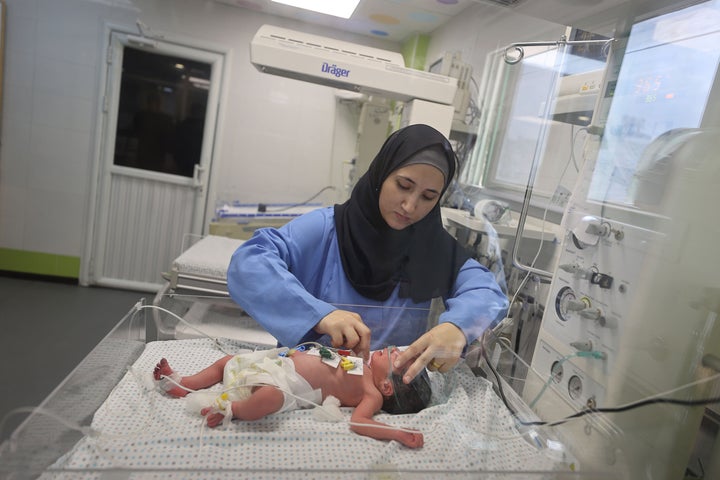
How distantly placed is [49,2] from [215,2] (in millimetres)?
1159

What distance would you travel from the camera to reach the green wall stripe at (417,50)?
1.78m

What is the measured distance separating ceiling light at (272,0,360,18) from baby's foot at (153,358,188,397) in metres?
1.40

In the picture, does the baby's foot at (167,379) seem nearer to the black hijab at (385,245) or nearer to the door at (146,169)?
the black hijab at (385,245)

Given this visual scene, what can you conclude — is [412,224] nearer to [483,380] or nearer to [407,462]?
[483,380]

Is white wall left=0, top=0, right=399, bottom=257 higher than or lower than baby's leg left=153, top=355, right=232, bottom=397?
higher

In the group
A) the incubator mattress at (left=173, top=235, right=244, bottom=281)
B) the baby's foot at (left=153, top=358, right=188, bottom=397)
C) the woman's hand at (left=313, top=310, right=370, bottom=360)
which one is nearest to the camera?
the baby's foot at (left=153, top=358, right=188, bottom=397)

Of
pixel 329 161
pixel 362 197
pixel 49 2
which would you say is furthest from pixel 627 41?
pixel 49 2

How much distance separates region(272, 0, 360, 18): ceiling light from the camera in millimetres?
1667

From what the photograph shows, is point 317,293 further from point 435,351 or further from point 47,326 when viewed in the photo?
point 47,326

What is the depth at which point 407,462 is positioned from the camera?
73 cm

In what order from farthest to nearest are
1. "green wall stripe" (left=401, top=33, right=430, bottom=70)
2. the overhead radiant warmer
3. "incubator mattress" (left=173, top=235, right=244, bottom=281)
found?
"incubator mattress" (left=173, top=235, right=244, bottom=281), "green wall stripe" (left=401, top=33, right=430, bottom=70), the overhead radiant warmer

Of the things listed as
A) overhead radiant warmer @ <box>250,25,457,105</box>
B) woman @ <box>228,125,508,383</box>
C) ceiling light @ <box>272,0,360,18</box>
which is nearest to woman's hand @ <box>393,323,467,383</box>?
woman @ <box>228,125,508,383</box>

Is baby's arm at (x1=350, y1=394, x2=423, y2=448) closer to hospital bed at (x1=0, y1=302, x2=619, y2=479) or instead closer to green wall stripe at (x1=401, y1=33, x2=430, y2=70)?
hospital bed at (x1=0, y1=302, x2=619, y2=479)

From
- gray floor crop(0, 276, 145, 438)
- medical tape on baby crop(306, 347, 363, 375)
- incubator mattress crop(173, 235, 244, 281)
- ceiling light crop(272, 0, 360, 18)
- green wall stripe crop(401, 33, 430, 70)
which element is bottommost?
gray floor crop(0, 276, 145, 438)
